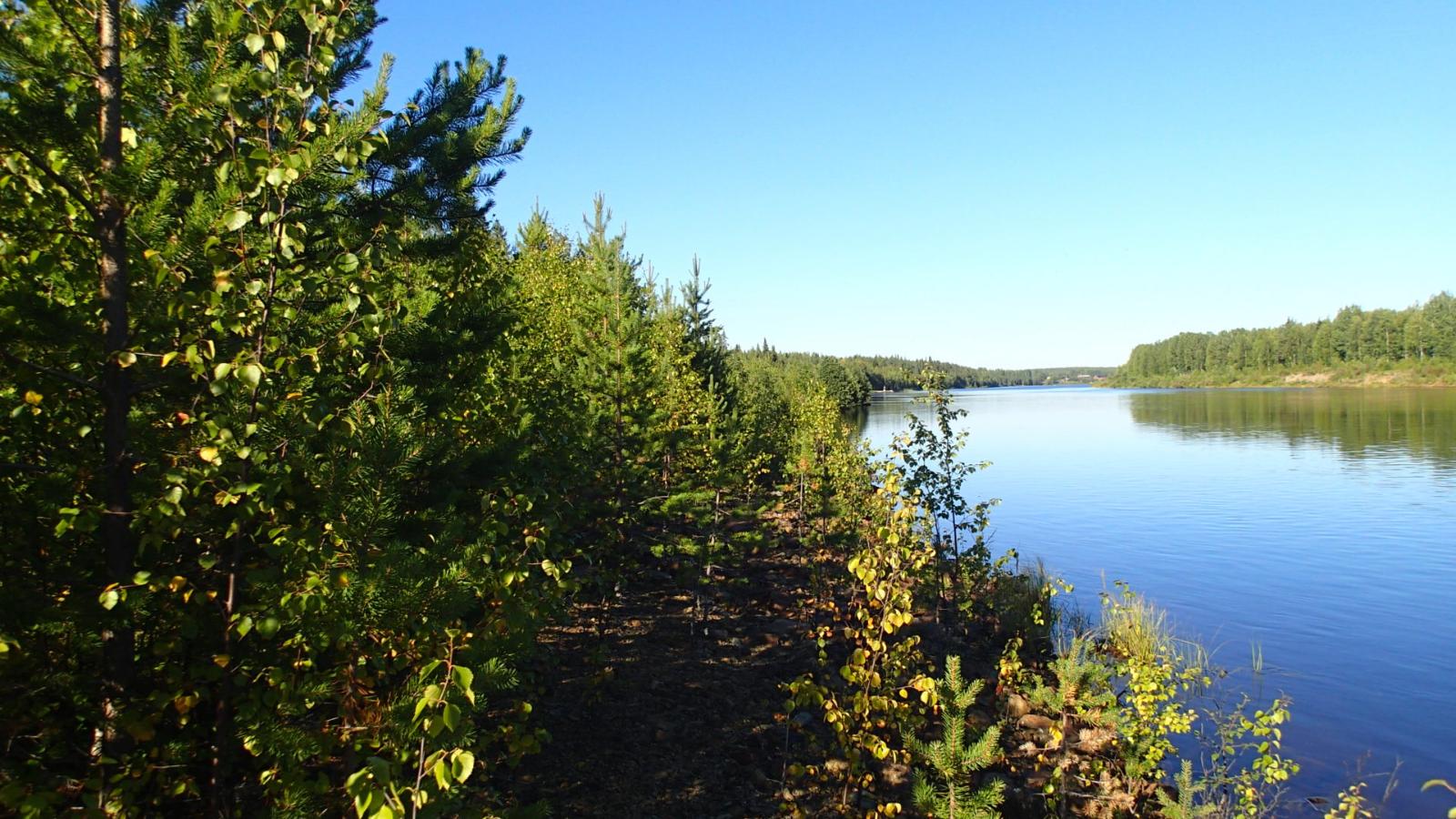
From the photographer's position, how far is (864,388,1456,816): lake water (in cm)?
1082

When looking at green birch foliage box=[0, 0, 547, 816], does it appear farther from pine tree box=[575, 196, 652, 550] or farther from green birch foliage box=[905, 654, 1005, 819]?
pine tree box=[575, 196, 652, 550]

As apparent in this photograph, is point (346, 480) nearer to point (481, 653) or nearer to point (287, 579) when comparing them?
point (287, 579)

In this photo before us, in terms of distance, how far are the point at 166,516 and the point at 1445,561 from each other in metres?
26.5

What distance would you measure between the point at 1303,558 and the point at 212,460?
2455 cm

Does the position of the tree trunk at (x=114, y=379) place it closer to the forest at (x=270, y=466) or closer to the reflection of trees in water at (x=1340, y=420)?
the forest at (x=270, y=466)

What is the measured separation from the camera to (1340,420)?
57219 millimetres

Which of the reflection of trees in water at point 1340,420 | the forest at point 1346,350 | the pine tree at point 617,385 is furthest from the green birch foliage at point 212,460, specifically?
the forest at point 1346,350

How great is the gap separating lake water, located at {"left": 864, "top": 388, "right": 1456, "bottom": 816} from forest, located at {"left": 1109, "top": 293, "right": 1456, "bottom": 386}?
9361 centimetres

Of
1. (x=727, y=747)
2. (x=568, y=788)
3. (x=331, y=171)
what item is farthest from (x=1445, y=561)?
(x=331, y=171)

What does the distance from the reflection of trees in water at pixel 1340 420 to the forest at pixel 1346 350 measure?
90.5 feet

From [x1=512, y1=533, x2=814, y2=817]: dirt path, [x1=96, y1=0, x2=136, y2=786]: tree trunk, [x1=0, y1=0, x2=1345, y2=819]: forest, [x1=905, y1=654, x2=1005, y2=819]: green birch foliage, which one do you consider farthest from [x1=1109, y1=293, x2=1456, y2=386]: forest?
[x1=96, y1=0, x2=136, y2=786]: tree trunk

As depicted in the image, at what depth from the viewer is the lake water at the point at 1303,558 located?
10820 millimetres

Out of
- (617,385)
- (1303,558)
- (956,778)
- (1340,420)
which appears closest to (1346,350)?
(1340,420)

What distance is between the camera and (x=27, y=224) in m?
3.40
